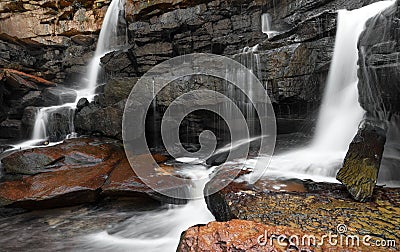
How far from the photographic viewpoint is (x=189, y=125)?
26.5ft

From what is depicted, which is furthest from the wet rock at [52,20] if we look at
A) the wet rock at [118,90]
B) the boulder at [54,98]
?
the wet rock at [118,90]

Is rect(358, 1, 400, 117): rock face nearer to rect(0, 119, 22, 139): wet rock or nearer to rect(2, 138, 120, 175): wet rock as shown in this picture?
rect(2, 138, 120, 175): wet rock

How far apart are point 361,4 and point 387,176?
234 inches

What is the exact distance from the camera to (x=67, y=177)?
548cm

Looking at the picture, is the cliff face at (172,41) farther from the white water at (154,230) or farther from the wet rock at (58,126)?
the white water at (154,230)

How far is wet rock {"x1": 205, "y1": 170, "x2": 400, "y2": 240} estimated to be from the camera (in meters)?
2.61

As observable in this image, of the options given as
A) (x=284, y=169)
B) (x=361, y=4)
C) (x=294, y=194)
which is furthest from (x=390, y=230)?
(x=361, y=4)

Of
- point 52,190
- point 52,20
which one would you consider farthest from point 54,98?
point 52,190

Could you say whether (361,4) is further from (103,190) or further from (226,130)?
(103,190)

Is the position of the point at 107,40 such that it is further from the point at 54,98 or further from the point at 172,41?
the point at 172,41

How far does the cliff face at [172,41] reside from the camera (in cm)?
660

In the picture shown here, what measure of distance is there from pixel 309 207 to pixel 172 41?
29.3 ft

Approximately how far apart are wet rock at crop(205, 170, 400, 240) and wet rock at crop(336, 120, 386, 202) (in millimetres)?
126

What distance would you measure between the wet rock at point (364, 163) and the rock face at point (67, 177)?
3085 mm
